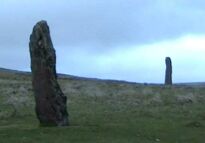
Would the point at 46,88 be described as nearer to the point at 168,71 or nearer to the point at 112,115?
the point at 112,115

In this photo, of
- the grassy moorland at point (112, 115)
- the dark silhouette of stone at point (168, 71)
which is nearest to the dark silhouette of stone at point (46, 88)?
the grassy moorland at point (112, 115)

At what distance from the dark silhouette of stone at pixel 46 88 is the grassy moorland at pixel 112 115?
79 centimetres

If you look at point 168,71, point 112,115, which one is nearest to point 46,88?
point 112,115

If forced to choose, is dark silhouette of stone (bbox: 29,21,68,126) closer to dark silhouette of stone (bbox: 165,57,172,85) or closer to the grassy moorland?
the grassy moorland

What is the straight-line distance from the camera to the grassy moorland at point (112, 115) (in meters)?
30.8

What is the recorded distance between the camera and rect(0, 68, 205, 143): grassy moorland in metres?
30.8

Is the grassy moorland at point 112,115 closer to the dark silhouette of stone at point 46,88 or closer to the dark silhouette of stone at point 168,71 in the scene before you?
the dark silhouette of stone at point 46,88

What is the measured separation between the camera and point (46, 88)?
34906 millimetres

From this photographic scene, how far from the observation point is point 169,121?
3906 centimetres

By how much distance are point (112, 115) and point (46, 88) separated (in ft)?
29.1

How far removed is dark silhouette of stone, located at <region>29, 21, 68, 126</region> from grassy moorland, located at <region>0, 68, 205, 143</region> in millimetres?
786

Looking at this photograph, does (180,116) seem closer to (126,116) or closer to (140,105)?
(126,116)

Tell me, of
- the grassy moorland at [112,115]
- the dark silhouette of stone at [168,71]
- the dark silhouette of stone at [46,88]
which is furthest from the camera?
the dark silhouette of stone at [168,71]

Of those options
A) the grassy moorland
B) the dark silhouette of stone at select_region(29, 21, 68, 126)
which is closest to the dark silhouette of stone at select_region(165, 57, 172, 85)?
the grassy moorland
